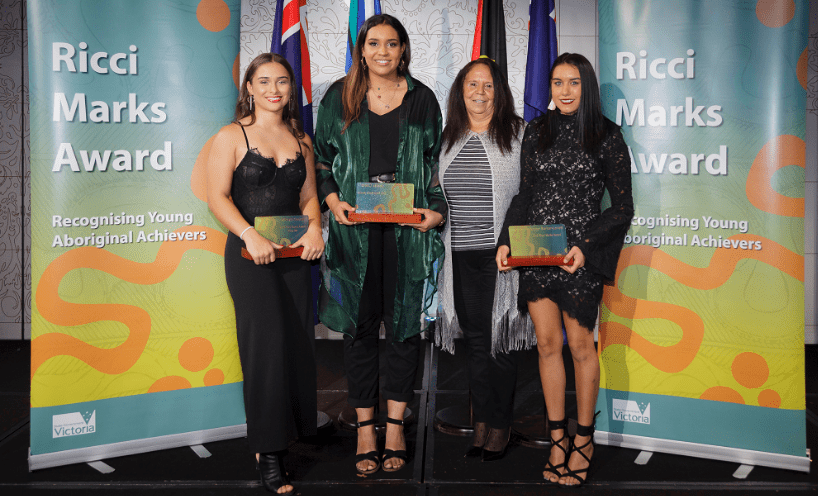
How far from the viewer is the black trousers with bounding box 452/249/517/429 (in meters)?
2.37

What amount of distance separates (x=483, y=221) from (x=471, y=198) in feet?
0.37

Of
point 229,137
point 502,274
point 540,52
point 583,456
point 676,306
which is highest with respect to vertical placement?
point 540,52

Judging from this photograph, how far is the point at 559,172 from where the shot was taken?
222cm

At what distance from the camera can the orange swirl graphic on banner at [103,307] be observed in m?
2.42

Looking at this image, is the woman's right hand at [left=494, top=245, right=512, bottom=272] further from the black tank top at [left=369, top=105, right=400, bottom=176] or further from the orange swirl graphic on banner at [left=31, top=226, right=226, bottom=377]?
the orange swirl graphic on banner at [left=31, top=226, right=226, bottom=377]

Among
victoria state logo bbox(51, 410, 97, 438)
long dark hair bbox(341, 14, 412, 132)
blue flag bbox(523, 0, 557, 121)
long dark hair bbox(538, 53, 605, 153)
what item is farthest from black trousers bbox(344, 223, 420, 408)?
blue flag bbox(523, 0, 557, 121)

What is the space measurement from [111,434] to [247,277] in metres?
1.14

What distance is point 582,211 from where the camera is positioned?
2.21m

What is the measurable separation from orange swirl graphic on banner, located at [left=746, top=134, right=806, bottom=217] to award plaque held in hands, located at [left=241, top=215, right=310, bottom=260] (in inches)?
77.6

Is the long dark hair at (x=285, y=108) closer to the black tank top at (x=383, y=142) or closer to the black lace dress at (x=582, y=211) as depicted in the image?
the black tank top at (x=383, y=142)

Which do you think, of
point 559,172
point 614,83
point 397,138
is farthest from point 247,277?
point 614,83

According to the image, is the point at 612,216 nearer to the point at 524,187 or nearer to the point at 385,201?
the point at 524,187

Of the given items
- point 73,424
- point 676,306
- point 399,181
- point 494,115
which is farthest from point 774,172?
point 73,424

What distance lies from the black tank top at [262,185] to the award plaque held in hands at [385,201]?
30 centimetres
